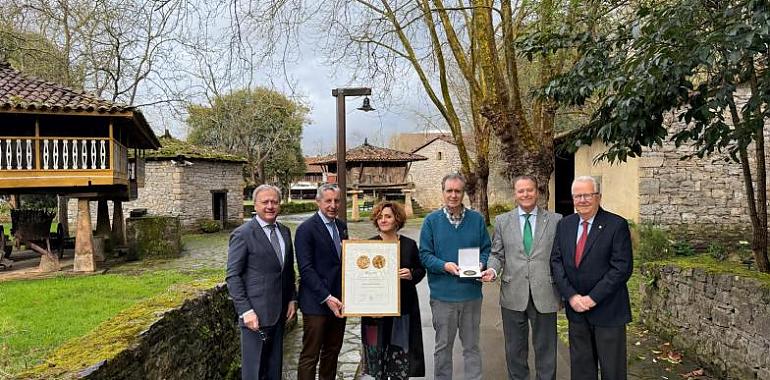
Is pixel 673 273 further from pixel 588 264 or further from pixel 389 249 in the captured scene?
pixel 389 249

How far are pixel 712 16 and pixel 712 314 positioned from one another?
2834 mm

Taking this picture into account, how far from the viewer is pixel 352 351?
5520 millimetres

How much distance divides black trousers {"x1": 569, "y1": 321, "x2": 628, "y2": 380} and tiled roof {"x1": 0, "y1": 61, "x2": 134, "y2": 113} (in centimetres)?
1129

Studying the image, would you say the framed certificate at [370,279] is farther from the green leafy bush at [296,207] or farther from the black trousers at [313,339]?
the green leafy bush at [296,207]

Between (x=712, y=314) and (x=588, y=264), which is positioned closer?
(x=588, y=264)

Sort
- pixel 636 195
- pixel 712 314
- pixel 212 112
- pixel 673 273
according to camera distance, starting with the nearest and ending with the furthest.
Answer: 1. pixel 712 314
2. pixel 673 273
3. pixel 636 195
4. pixel 212 112

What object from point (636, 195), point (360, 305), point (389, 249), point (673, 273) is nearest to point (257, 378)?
point (360, 305)

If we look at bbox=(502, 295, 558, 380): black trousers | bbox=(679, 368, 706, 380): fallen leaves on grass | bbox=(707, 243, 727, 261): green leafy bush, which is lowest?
bbox=(679, 368, 706, 380): fallen leaves on grass

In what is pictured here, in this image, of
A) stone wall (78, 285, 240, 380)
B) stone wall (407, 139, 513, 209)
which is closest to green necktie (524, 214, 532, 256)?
stone wall (78, 285, 240, 380)

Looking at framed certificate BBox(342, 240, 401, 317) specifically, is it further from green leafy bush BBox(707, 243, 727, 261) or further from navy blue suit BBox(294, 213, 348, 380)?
green leafy bush BBox(707, 243, 727, 261)

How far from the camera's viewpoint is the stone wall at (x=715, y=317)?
4031mm

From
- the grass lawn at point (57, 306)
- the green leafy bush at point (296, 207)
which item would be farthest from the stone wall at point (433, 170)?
the grass lawn at point (57, 306)

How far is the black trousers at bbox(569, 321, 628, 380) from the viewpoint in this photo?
353 centimetres

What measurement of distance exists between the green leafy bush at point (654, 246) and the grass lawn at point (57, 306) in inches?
393
